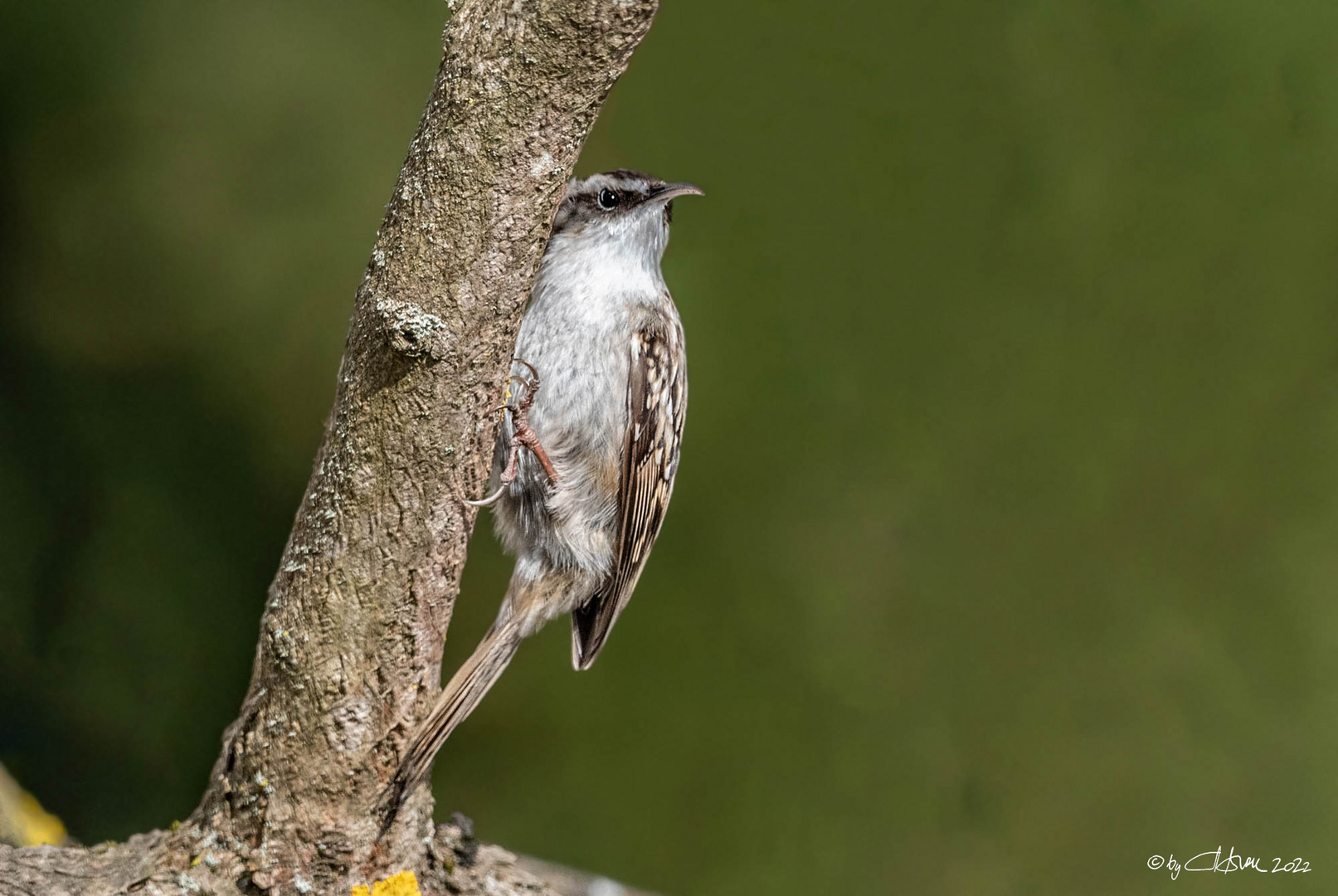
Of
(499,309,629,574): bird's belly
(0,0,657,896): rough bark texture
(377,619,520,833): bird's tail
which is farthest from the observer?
(499,309,629,574): bird's belly

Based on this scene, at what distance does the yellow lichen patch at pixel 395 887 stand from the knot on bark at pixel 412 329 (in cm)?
88

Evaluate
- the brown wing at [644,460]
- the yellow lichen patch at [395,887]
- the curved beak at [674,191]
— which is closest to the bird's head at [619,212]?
the curved beak at [674,191]

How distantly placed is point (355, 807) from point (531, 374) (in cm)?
86

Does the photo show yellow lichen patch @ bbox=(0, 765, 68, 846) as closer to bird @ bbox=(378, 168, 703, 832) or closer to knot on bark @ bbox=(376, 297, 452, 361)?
bird @ bbox=(378, 168, 703, 832)

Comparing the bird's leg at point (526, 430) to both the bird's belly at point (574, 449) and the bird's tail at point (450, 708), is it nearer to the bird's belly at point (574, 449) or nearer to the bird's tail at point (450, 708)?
the bird's belly at point (574, 449)

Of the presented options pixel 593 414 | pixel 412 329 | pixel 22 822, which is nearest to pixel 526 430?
pixel 593 414

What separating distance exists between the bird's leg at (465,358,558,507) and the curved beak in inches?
17.2

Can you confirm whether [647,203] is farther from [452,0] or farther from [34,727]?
[34,727]

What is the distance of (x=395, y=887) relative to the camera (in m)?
1.67

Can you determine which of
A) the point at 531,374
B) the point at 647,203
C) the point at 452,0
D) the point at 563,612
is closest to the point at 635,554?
the point at 563,612

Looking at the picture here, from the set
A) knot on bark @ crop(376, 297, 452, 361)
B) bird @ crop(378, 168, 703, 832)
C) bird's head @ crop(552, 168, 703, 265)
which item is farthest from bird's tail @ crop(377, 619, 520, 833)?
bird's head @ crop(552, 168, 703, 265)

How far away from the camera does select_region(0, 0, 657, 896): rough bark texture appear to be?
126cm

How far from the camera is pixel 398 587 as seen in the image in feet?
4.94

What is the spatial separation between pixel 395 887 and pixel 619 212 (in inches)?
52.2
